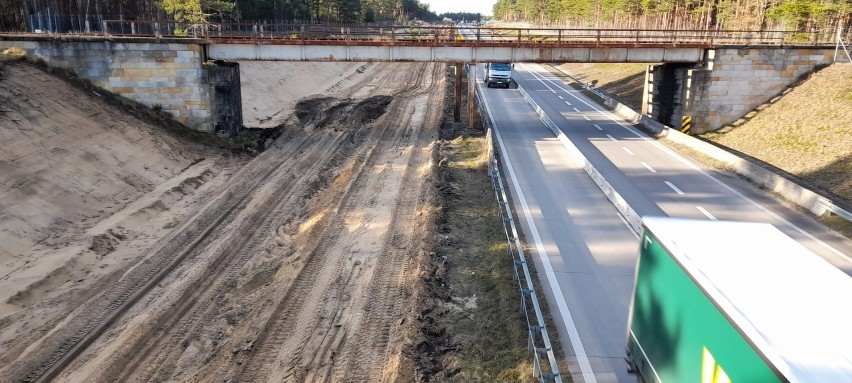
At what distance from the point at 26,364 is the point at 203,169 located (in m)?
16.2

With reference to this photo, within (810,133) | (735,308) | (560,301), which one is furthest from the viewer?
(810,133)

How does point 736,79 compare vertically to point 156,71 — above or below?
below

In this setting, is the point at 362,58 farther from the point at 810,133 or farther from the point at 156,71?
the point at 810,133

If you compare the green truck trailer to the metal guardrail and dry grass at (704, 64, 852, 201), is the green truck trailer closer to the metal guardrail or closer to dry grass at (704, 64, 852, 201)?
the metal guardrail

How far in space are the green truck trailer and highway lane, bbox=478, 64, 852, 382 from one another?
112 inches

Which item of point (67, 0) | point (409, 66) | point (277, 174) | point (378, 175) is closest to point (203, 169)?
point (277, 174)

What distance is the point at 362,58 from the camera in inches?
1296

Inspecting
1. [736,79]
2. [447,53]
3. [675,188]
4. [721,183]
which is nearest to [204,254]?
[675,188]

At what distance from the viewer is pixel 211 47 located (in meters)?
32.1

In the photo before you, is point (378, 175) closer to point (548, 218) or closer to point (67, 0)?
point (548, 218)

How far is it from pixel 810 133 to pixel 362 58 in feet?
76.9

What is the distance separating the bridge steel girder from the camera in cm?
3247

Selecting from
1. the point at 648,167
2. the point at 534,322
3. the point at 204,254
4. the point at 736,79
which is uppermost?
the point at 736,79

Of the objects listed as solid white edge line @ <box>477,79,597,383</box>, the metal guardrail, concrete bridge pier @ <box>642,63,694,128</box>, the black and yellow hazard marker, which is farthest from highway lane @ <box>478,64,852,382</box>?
concrete bridge pier @ <box>642,63,694,128</box>
